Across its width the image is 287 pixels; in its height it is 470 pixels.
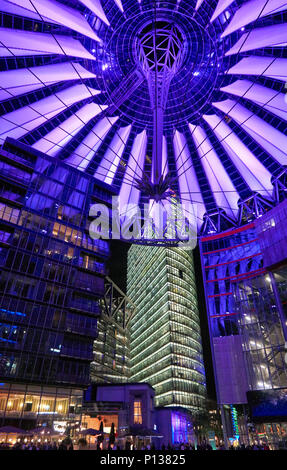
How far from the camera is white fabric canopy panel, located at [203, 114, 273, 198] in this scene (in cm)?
3778

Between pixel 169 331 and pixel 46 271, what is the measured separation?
2110 inches

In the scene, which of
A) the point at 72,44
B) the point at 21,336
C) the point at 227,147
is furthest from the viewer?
the point at 227,147

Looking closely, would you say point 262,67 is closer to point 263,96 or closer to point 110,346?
point 263,96

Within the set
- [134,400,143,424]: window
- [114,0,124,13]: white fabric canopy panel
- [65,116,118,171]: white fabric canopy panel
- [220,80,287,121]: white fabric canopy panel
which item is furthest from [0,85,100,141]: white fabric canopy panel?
[134,400,143,424]: window

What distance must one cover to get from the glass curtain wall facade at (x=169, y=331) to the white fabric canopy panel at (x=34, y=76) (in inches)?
2603

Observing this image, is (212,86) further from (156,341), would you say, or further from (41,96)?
(156,341)

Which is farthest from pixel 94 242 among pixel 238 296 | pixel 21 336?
pixel 238 296

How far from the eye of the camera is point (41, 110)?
33.0 metres

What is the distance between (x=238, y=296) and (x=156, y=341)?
49.1m

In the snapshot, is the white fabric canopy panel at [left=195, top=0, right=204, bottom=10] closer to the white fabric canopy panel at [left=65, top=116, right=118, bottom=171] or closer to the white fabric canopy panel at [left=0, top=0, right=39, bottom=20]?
the white fabric canopy panel at [left=65, top=116, right=118, bottom=171]

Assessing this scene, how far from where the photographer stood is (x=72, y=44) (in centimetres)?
2948

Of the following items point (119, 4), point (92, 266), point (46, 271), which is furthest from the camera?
point (92, 266)

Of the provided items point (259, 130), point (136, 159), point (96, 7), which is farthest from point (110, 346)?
point (96, 7)
